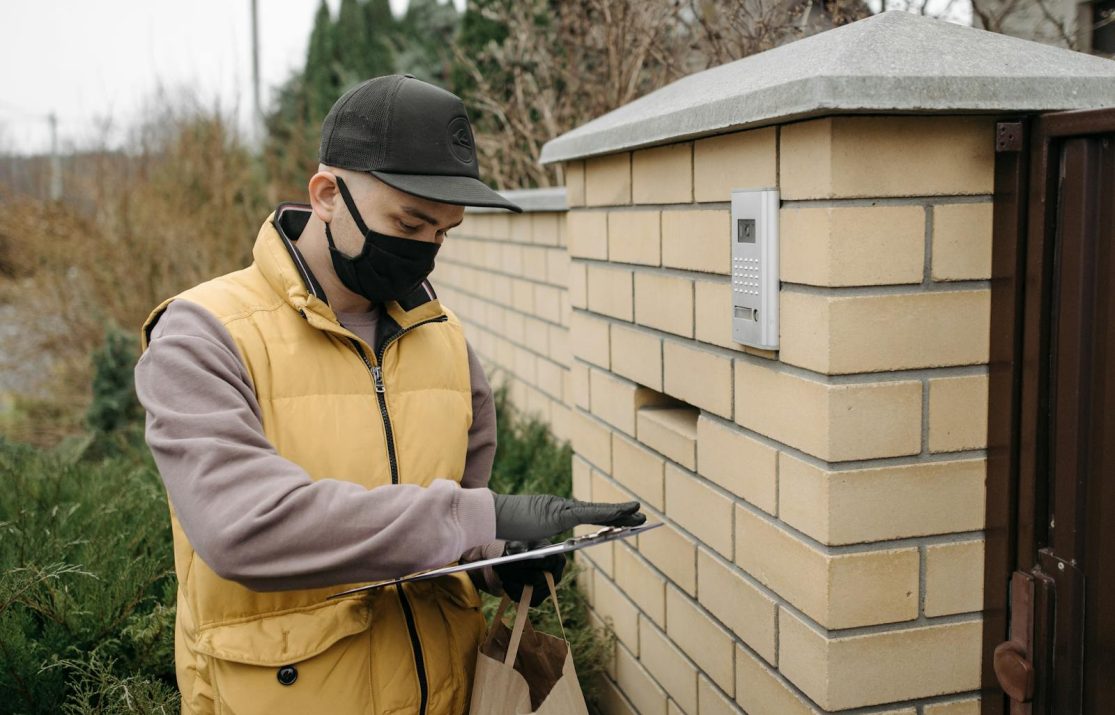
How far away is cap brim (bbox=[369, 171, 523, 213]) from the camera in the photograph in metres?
1.68

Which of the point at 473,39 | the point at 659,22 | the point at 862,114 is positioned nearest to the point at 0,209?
the point at 473,39

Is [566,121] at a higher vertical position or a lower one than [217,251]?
higher

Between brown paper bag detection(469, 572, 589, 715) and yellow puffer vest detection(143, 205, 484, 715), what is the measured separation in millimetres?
110

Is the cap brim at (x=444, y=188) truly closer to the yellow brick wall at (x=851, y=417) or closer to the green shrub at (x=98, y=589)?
the yellow brick wall at (x=851, y=417)

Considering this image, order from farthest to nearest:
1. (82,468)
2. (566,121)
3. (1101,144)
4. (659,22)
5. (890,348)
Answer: (566,121), (659,22), (82,468), (890,348), (1101,144)

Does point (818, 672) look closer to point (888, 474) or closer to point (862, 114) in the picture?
point (888, 474)

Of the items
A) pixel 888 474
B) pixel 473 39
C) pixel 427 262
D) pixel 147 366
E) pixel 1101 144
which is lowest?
pixel 888 474

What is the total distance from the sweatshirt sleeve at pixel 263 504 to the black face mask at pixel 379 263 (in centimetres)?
32

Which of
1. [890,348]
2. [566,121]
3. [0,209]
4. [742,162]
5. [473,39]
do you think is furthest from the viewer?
[0,209]

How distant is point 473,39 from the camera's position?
7.36 m

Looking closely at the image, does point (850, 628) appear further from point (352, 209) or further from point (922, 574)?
point (352, 209)

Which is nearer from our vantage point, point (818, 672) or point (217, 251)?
point (818, 672)

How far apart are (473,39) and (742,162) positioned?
6.01 m

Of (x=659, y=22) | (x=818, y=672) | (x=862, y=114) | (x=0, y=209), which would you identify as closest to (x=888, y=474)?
(x=818, y=672)
